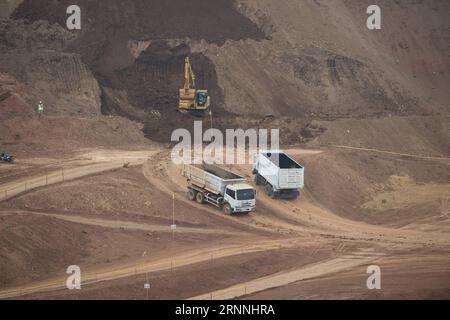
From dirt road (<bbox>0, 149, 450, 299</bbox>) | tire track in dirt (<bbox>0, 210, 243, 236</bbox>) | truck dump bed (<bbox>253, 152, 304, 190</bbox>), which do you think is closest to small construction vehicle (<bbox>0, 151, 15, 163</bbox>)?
dirt road (<bbox>0, 149, 450, 299</bbox>)

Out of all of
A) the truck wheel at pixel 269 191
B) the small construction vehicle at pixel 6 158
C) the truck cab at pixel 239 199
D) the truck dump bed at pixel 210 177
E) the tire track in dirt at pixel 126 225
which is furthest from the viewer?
the small construction vehicle at pixel 6 158

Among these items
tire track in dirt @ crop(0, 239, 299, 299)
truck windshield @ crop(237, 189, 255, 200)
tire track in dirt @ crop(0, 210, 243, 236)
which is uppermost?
truck windshield @ crop(237, 189, 255, 200)

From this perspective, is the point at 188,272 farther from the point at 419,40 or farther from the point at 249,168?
the point at 419,40

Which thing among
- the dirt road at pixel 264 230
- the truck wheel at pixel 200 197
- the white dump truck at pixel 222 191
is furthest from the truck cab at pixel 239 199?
the truck wheel at pixel 200 197

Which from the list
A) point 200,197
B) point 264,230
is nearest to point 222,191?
point 200,197

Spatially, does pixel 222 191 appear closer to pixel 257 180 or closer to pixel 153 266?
pixel 257 180

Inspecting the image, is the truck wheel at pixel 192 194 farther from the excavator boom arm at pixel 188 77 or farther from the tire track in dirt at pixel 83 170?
the excavator boom arm at pixel 188 77

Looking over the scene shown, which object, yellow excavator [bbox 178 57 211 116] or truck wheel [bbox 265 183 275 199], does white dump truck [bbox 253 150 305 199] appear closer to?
truck wheel [bbox 265 183 275 199]
